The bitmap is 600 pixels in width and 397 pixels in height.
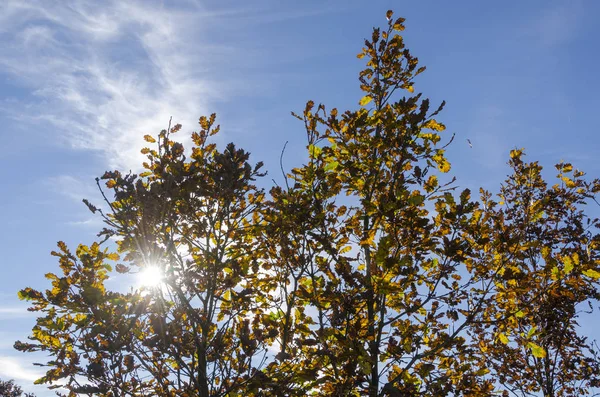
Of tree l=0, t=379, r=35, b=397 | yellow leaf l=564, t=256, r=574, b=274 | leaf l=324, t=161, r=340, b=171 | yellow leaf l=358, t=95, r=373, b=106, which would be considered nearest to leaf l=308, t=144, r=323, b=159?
leaf l=324, t=161, r=340, b=171

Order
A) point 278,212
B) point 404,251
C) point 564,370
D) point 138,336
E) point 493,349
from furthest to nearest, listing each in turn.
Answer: point 564,370 → point 493,349 → point 278,212 → point 404,251 → point 138,336

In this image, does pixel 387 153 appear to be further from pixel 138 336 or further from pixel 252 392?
pixel 138 336

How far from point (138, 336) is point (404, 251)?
9.27 ft

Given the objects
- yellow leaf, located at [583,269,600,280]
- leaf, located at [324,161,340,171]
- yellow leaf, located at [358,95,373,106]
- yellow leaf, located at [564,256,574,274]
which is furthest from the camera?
yellow leaf, located at [358,95,373,106]

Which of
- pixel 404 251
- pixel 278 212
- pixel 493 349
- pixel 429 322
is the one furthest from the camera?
pixel 493 349

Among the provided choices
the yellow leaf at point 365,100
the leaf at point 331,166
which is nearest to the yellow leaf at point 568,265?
the leaf at point 331,166

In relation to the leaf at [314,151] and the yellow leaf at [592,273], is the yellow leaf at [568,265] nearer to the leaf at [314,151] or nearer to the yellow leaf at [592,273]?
the yellow leaf at [592,273]

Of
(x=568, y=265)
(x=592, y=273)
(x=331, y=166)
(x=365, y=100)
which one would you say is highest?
(x=365, y=100)

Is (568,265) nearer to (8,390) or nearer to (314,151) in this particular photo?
(314,151)

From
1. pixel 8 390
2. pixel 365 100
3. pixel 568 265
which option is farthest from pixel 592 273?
pixel 8 390

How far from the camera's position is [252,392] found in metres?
4.61

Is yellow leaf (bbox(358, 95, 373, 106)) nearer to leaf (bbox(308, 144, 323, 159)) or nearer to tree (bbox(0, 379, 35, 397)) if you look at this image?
leaf (bbox(308, 144, 323, 159))

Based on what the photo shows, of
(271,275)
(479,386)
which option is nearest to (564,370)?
(479,386)

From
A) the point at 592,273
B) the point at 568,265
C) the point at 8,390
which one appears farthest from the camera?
the point at 8,390
